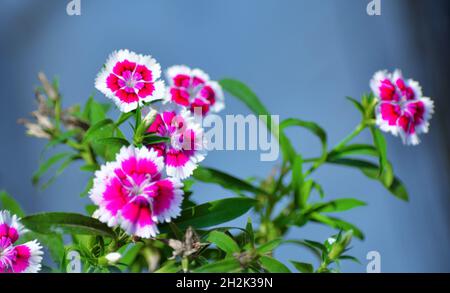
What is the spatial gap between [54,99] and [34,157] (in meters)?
1.00

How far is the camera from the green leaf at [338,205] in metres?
1.10

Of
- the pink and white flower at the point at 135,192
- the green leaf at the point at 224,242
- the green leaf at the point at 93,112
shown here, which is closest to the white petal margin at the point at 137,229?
the pink and white flower at the point at 135,192

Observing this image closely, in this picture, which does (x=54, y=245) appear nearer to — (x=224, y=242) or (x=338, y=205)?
(x=224, y=242)

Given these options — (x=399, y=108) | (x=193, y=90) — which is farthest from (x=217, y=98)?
(x=399, y=108)

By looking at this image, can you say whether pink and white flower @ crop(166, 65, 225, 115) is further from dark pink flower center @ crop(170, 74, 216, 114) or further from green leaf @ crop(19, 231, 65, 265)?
green leaf @ crop(19, 231, 65, 265)

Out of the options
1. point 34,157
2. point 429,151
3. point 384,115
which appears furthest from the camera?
point 429,151

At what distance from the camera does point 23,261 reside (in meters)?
0.81

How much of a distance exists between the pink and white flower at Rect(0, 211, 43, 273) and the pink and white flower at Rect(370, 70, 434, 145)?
599mm

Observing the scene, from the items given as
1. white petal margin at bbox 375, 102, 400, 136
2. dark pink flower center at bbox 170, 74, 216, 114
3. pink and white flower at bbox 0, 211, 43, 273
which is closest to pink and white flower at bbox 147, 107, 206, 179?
dark pink flower center at bbox 170, 74, 216, 114

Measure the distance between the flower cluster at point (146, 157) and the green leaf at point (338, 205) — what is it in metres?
0.29

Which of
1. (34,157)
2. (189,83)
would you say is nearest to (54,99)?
(189,83)

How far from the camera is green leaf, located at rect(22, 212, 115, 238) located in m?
0.78
